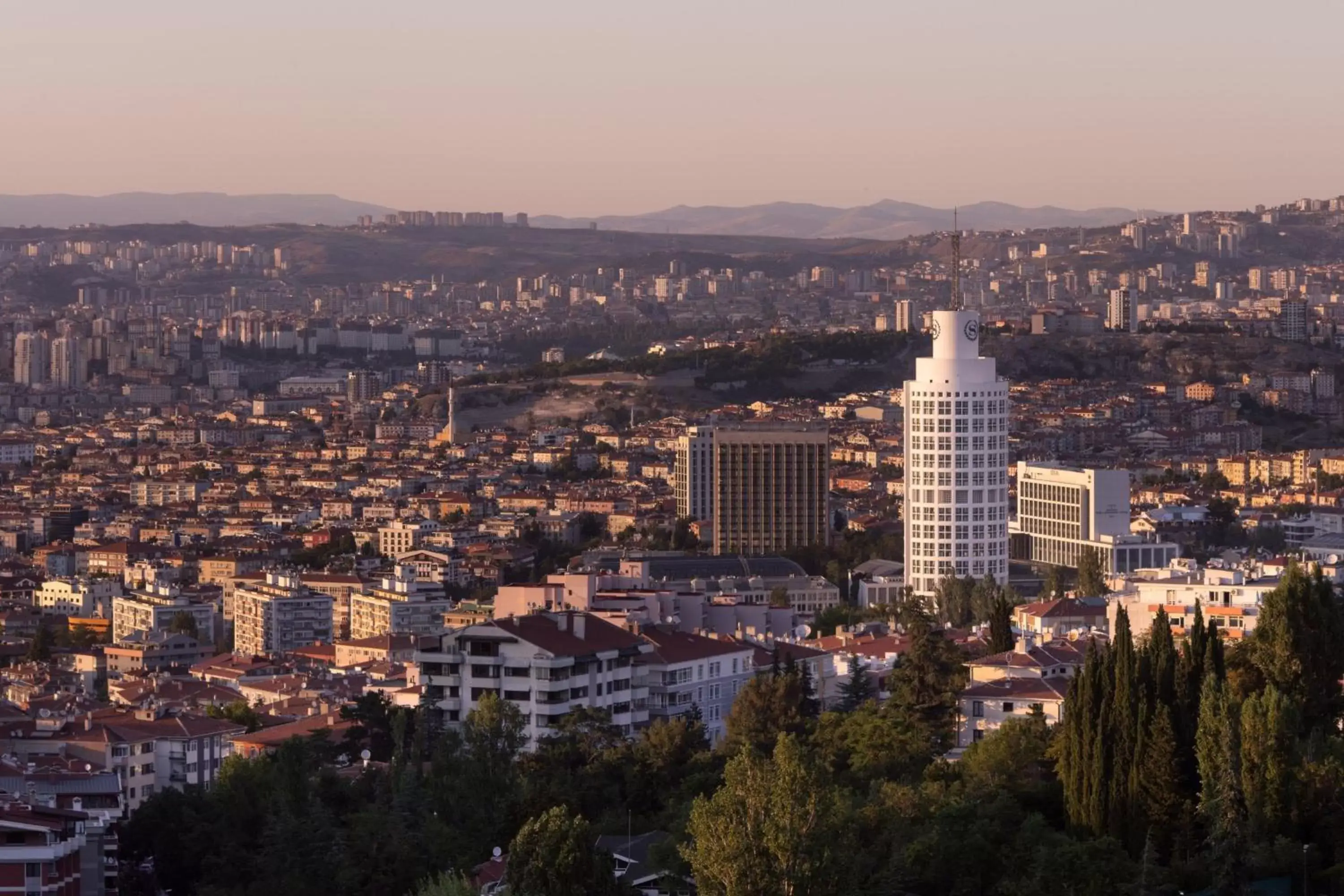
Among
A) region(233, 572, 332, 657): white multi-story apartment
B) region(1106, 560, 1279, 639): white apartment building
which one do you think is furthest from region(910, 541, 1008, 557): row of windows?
region(1106, 560, 1279, 639): white apartment building

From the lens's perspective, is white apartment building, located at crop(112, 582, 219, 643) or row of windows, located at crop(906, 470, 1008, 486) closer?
row of windows, located at crop(906, 470, 1008, 486)

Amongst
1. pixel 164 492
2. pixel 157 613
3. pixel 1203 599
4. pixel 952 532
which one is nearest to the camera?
pixel 1203 599

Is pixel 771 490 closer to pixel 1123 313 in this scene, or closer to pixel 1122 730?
pixel 1122 730

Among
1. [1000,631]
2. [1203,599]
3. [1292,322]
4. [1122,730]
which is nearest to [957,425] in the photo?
[1203,599]

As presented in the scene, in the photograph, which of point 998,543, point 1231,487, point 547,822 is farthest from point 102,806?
point 1231,487

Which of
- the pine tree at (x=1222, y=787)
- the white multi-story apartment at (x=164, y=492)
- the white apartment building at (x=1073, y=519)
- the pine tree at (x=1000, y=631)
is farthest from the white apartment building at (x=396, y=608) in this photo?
the white multi-story apartment at (x=164, y=492)

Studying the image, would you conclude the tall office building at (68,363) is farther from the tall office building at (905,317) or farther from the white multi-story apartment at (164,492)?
the white multi-story apartment at (164,492)

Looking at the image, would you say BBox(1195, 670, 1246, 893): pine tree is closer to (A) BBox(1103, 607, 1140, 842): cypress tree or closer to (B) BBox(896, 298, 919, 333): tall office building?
(A) BBox(1103, 607, 1140, 842): cypress tree

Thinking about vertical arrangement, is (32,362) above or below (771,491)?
below
